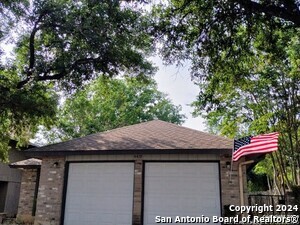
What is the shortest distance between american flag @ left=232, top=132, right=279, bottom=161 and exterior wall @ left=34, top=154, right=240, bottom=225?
1737 millimetres

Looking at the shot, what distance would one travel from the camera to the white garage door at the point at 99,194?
10.7m

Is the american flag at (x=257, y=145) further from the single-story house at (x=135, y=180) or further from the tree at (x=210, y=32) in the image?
the tree at (x=210, y=32)

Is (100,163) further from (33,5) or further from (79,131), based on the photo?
(79,131)

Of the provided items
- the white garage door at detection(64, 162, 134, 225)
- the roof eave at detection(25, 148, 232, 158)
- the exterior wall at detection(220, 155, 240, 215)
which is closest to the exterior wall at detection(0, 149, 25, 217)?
the roof eave at detection(25, 148, 232, 158)

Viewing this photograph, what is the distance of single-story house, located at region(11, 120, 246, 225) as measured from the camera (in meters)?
10.2

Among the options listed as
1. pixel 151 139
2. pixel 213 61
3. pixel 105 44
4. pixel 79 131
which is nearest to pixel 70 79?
pixel 105 44

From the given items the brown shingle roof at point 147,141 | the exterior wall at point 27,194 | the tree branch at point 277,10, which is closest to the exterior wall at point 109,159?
the brown shingle roof at point 147,141

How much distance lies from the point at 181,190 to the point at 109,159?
2.91m

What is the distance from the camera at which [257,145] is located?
8.11m

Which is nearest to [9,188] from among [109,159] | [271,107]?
[109,159]

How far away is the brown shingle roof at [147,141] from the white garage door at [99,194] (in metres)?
0.75

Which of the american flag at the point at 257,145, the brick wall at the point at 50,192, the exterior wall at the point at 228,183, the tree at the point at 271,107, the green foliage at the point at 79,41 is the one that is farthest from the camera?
the tree at the point at 271,107

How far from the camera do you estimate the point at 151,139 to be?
11781 mm

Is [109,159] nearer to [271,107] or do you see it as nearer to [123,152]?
[123,152]
